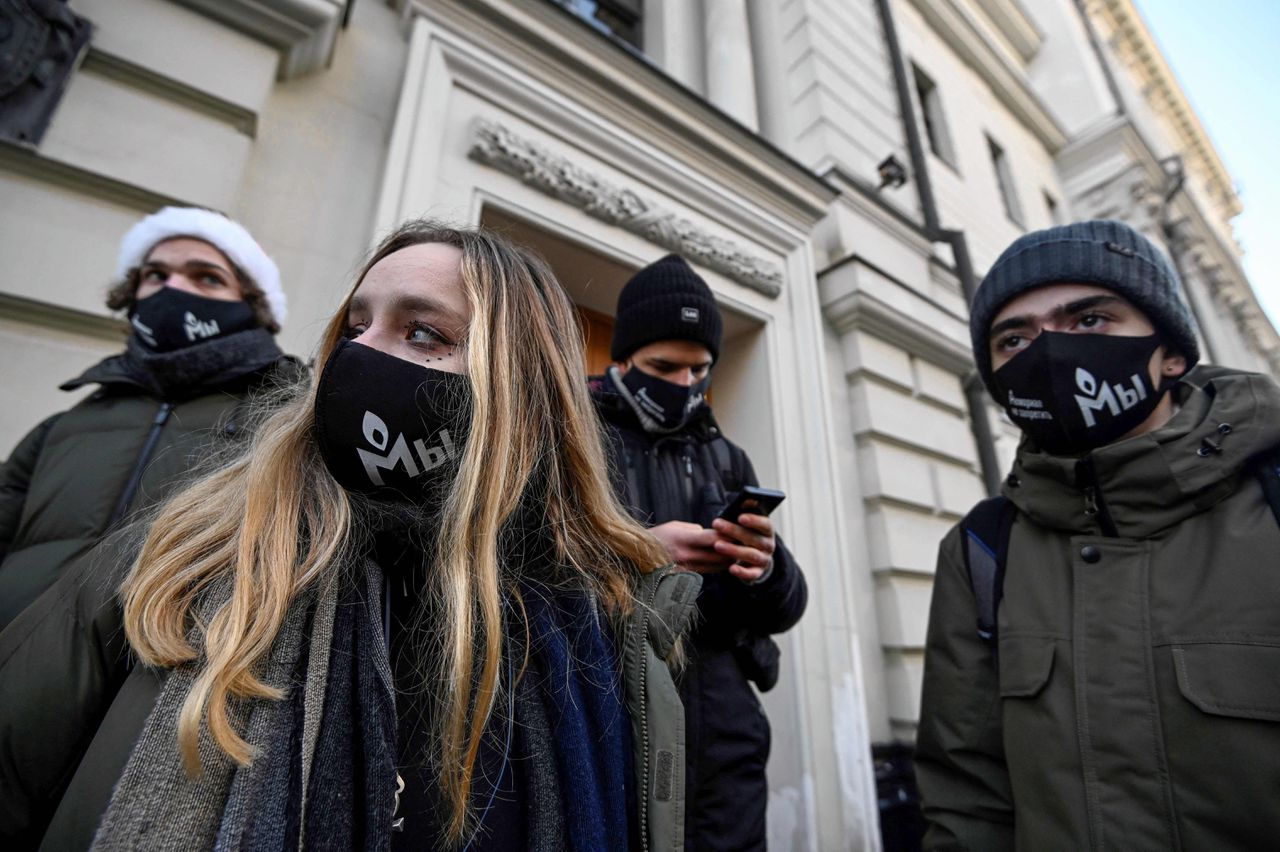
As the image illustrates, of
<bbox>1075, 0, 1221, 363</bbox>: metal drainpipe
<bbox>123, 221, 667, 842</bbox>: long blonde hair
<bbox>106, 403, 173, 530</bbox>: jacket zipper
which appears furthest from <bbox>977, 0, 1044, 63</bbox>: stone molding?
<bbox>106, 403, 173, 530</bbox>: jacket zipper

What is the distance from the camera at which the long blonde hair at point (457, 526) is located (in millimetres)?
660

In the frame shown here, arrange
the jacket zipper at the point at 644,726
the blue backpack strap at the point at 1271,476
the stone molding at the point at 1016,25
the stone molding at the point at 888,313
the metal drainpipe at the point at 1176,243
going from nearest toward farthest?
1. the jacket zipper at the point at 644,726
2. the blue backpack strap at the point at 1271,476
3. the stone molding at the point at 888,313
4. the stone molding at the point at 1016,25
5. the metal drainpipe at the point at 1176,243

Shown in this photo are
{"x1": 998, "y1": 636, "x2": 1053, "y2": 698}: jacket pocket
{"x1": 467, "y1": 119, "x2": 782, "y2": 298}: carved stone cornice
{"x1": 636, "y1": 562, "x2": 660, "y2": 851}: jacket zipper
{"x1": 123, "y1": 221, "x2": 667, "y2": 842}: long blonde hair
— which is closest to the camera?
{"x1": 123, "y1": 221, "x2": 667, "y2": 842}: long blonde hair

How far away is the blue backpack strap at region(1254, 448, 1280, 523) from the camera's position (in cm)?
114

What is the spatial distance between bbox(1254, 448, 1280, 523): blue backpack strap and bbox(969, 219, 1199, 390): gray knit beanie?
0.32 meters

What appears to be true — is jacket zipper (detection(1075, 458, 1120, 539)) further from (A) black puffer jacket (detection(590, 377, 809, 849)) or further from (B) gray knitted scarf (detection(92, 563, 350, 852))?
(B) gray knitted scarf (detection(92, 563, 350, 852))

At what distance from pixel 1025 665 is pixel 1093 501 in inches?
16.4

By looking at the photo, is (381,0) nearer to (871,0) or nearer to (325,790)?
(325,790)

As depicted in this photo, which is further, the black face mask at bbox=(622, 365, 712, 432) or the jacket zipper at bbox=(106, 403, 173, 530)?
the black face mask at bbox=(622, 365, 712, 432)

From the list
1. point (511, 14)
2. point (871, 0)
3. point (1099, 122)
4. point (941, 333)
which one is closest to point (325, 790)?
point (511, 14)

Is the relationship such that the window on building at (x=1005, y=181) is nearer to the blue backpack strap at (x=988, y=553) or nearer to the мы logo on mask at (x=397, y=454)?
the blue backpack strap at (x=988, y=553)

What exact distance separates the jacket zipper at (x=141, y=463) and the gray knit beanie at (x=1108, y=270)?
2272 mm

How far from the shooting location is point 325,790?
25.1 inches

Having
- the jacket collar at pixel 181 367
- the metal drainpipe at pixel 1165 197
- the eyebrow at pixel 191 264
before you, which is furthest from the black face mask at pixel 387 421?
the metal drainpipe at pixel 1165 197
